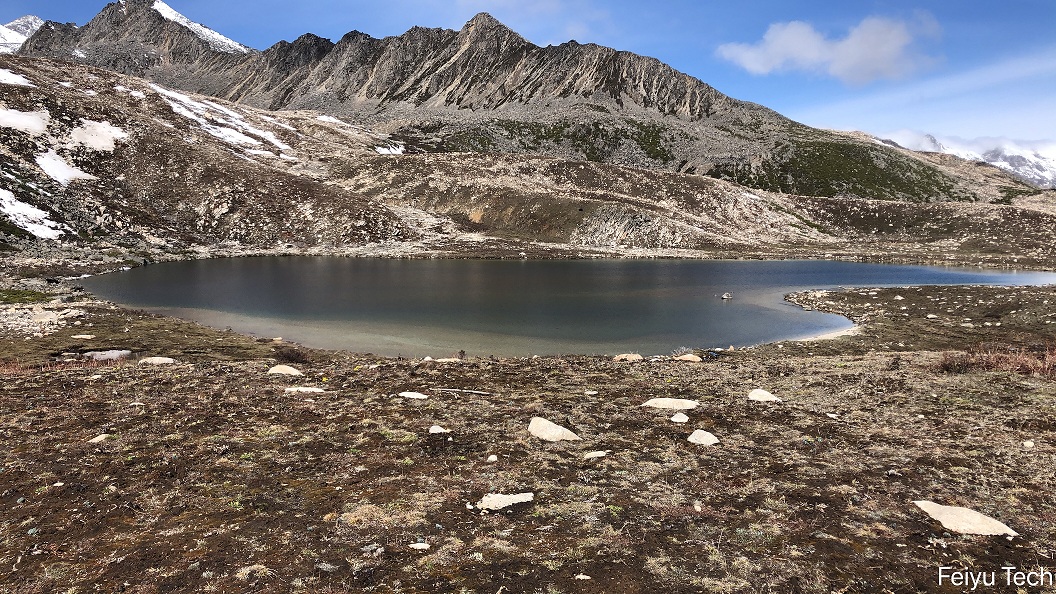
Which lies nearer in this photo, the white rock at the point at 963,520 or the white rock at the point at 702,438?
the white rock at the point at 963,520

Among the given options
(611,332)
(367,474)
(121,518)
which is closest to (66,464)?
(121,518)

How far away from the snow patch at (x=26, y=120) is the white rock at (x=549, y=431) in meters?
152

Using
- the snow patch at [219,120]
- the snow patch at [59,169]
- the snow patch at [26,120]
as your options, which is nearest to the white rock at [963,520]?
the snow patch at [59,169]

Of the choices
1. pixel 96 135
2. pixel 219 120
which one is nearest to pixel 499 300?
pixel 96 135

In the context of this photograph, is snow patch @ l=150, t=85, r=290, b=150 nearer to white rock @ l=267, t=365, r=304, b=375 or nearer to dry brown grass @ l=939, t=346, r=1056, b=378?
white rock @ l=267, t=365, r=304, b=375

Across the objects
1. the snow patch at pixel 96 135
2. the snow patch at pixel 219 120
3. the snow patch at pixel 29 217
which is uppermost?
the snow patch at pixel 219 120

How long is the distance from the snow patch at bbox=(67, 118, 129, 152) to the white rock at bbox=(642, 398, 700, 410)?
485 feet

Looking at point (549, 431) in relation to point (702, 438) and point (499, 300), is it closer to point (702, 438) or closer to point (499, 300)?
→ point (702, 438)

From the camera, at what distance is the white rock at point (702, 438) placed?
12.4 metres

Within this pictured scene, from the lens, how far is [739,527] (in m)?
8.37

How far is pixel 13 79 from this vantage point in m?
138

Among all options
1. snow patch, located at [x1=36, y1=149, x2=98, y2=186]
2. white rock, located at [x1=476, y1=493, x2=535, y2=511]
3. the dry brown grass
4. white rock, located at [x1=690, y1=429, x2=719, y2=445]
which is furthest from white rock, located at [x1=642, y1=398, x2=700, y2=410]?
snow patch, located at [x1=36, y1=149, x2=98, y2=186]

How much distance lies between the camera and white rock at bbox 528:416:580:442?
1266 cm

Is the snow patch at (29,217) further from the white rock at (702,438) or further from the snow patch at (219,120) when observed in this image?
the white rock at (702,438)
